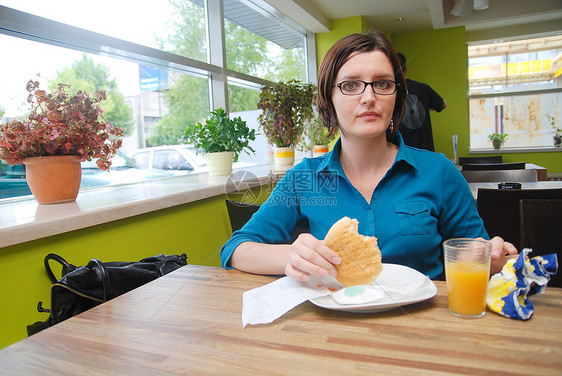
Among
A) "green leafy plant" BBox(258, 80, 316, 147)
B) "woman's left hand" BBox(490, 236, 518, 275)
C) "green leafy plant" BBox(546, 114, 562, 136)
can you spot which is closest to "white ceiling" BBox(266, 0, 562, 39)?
"green leafy plant" BBox(258, 80, 316, 147)

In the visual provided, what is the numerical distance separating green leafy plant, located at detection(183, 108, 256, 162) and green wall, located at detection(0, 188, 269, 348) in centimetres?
39

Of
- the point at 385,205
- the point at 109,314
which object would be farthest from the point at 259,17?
the point at 109,314

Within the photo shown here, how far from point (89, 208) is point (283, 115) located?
7.33ft

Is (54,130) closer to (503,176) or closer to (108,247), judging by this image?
(108,247)

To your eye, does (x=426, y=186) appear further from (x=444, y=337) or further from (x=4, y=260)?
(x=4, y=260)

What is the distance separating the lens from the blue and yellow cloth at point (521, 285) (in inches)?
26.6

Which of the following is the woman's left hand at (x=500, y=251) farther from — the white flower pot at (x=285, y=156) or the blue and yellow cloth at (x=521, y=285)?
the white flower pot at (x=285, y=156)

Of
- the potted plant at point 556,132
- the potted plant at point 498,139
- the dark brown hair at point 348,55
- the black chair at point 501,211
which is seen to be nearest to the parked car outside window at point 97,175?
the dark brown hair at point 348,55

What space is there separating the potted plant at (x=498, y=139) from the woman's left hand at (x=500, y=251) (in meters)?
6.24

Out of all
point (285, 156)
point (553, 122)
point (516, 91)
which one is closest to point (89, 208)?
point (285, 156)

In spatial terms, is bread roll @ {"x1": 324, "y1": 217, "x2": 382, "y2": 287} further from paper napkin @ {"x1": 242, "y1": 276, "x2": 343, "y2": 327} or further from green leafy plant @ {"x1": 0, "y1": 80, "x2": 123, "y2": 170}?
green leafy plant @ {"x1": 0, "y1": 80, "x2": 123, "y2": 170}

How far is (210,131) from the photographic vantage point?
260 cm

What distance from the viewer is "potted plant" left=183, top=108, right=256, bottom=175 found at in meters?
2.61

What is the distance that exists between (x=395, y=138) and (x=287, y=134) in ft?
7.38
